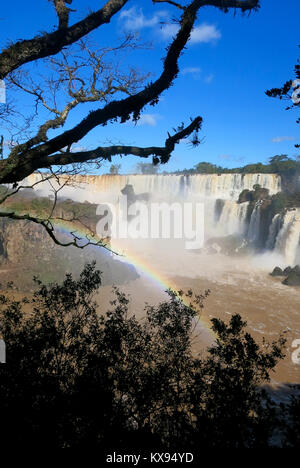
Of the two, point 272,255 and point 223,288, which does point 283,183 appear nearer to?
point 272,255

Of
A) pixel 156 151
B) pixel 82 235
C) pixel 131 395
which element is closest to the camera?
pixel 131 395

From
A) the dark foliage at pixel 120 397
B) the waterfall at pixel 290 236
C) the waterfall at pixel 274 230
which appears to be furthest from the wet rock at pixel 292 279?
the dark foliage at pixel 120 397

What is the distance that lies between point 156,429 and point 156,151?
14.2 ft

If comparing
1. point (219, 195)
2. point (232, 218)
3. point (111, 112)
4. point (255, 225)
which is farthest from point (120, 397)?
point (219, 195)

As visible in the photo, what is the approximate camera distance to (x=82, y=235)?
77.7ft

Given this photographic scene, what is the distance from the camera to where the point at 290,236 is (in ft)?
95.1

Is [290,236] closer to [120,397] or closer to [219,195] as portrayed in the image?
[219,195]

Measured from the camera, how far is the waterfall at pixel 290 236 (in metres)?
28.6

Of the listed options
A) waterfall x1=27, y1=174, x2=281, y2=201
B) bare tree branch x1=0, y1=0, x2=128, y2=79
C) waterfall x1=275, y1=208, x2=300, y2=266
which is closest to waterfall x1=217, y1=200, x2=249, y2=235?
waterfall x1=27, y1=174, x2=281, y2=201

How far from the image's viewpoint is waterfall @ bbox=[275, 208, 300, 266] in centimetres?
2856

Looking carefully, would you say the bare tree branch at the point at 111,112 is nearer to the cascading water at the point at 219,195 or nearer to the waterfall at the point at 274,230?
the cascading water at the point at 219,195

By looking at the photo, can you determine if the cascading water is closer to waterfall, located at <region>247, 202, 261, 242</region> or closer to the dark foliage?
waterfall, located at <region>247, 202, 261, 242</region>

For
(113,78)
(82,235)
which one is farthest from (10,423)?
(82,235)

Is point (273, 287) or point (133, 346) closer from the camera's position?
point (133, 346)
